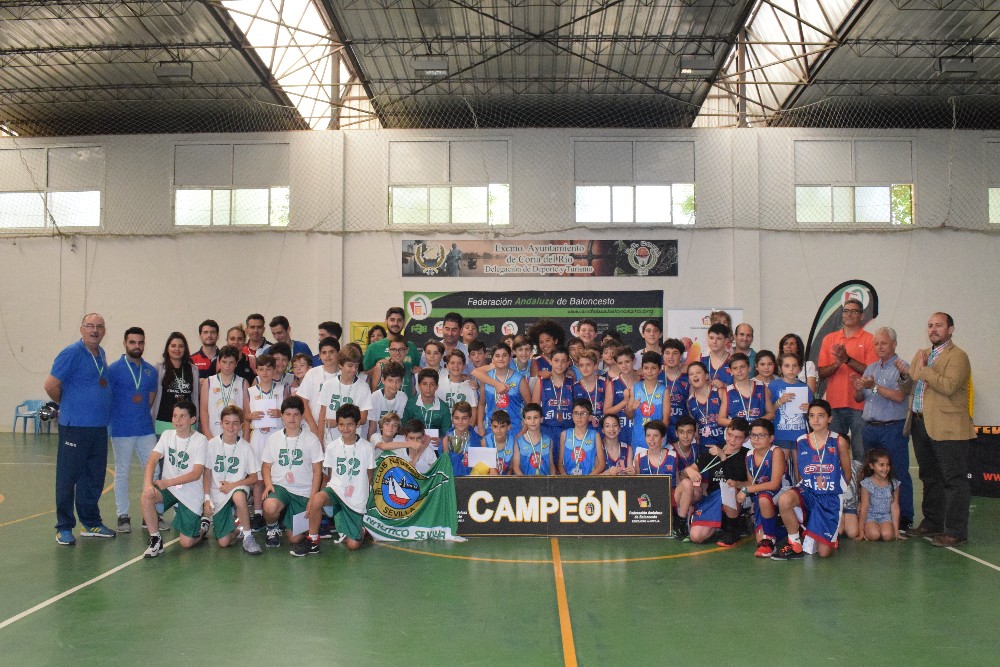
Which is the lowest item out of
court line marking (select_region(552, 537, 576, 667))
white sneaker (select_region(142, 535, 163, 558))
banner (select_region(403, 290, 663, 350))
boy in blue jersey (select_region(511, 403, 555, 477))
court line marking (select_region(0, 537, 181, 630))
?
court line marking (select_region(0, 537, 181, 630))

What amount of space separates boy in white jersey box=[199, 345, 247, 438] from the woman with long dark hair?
0.66 ft

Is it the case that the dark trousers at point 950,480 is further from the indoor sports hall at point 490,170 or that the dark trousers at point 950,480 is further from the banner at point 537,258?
the banner at point 537,258

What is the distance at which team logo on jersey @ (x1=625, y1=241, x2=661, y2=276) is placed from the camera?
18.0 m

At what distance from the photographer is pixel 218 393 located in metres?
8.16

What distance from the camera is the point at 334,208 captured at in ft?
60.4

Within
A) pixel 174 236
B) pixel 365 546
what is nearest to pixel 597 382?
pixel 365 546

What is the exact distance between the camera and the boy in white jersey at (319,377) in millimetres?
7910

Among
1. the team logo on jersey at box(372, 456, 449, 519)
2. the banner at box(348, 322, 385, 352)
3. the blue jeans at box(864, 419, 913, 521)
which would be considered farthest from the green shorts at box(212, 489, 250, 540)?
the banner at box(348, 322, 385, 352)

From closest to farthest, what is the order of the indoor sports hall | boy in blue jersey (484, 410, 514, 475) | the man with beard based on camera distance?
boy in blue jersey (484, 410, 514, 475) → the man with beard → the indoor sports hall

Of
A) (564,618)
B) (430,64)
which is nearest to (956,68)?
(430,64)

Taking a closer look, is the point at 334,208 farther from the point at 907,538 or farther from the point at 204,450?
the point at 907,538

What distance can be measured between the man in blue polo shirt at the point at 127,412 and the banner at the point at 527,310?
401 inches

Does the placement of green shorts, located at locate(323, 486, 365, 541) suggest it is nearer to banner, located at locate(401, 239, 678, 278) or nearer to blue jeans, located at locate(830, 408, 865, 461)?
blue jeans, located at locate(830, 408, 865, 461)

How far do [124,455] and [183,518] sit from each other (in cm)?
117
